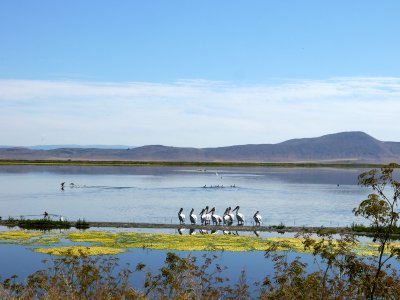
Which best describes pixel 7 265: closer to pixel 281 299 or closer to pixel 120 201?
pixel 281 299

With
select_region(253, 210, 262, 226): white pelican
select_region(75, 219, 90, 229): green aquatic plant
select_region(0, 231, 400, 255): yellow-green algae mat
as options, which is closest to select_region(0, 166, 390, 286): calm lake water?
select_region(0, 231, 400, 255): yellow-green algae mat

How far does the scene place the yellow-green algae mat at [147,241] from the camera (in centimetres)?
2802

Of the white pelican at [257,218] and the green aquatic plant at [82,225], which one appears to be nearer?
the green aquatic plant at [82,225]

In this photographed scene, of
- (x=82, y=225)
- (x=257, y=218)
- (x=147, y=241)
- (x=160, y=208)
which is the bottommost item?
(x=147, y=241)

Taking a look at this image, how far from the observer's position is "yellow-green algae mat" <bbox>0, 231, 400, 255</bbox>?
91.9 feet

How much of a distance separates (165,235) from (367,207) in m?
23.5

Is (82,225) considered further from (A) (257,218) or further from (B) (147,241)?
(A) (257,218)

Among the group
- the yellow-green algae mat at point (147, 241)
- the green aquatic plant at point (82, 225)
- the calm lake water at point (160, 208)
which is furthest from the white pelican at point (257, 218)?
the green aquatic plant at point (82, 225)

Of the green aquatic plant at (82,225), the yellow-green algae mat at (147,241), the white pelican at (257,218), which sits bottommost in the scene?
the yellow-green algae mat at (147,241)

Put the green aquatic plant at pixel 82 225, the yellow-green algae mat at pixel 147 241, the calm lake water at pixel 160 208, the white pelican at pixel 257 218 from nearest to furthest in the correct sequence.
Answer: the calm lake water at pixel 160 208
the yellow-green algae mat at pixel 147 241
the green aquatic plant at pixel 82 225
the white pelican at pixel 257 218

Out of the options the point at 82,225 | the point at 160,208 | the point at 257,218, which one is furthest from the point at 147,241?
the point at 160,208

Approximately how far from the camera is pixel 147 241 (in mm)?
30062

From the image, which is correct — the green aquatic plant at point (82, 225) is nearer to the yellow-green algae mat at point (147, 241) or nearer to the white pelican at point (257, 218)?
the yellow-green algae mat at point (147, 241)

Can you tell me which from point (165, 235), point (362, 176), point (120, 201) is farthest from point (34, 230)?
point (362, 176)
